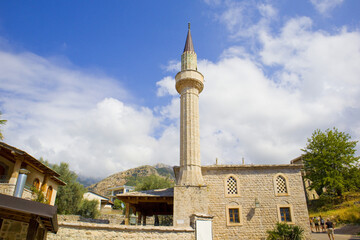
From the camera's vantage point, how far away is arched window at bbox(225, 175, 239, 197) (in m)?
14.4

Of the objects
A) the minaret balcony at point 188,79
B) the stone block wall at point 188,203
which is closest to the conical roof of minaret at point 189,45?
the minaret balcony at point 188,79

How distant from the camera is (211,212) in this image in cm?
1393

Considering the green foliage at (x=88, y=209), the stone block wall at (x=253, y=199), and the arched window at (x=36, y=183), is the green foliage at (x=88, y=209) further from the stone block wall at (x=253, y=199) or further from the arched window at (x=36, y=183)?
the stone block wall at (x=253, y=199)

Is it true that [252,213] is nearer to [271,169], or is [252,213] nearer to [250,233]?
[250,233]

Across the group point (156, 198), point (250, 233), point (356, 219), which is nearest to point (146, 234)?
point (156, 198)

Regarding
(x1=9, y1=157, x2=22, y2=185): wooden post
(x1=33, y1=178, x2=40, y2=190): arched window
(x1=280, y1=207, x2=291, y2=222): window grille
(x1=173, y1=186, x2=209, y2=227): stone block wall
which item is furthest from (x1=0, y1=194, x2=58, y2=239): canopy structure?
(x1=280, y1=207, x2=291, y2=222): window grille

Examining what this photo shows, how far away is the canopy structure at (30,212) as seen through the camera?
461 centimetres

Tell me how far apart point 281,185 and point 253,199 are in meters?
1.90

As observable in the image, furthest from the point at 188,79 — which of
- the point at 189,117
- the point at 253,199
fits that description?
the point at 253,199

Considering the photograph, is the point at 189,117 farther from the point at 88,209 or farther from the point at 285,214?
the point at 88,209

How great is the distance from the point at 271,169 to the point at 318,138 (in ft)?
42.6

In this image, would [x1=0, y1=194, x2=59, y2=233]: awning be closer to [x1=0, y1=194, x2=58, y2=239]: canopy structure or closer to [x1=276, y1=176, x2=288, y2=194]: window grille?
[x1=0, y1=194, x2=58, y2=239]: canopy structure

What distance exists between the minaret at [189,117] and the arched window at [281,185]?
4420 mm

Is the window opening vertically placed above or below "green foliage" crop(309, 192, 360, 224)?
below
